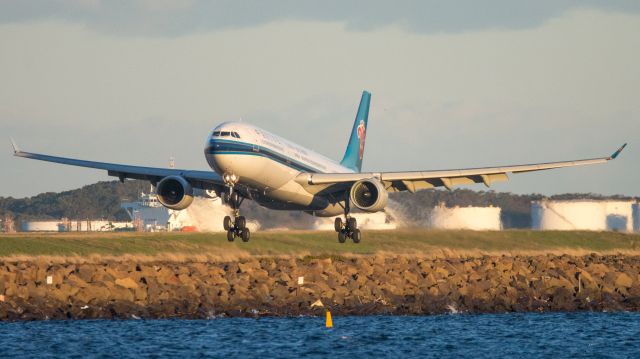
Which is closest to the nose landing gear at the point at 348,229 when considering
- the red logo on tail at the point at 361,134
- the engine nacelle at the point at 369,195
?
the engine nacelle at the point at 369,195

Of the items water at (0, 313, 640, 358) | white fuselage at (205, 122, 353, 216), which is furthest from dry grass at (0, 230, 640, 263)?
water at (0, 313, 640, 358)

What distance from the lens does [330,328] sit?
38.8 meters

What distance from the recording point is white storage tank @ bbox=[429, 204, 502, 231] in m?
74.6

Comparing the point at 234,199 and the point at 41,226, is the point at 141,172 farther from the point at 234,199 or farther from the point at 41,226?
the point at 41,226

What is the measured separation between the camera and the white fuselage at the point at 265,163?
49.8m

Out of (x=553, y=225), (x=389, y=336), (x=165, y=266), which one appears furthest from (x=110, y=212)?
(x=389, y=336)

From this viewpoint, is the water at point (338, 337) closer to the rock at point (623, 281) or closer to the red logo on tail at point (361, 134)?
the rock at point (623, 281)

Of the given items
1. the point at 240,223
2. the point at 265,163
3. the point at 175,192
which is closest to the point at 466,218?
the point at 240,223

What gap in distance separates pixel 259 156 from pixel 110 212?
480ft

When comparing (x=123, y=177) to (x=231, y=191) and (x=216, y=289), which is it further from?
(x=216, y=289)

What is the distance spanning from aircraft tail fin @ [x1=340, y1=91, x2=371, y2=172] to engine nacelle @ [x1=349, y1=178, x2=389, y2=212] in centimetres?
1282

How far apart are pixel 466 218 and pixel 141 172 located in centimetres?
2955

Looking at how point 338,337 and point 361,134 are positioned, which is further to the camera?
point 361,134

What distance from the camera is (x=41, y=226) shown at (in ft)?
430
